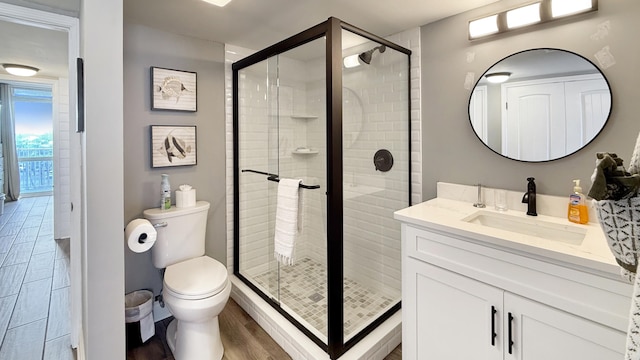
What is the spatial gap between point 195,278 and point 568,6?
101 inches

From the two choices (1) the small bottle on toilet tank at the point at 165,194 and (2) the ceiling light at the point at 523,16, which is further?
(1) the small bottle on toilet tank at the point at 165,194

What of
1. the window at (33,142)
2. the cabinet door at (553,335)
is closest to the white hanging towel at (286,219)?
the cabinet door at (553,335)

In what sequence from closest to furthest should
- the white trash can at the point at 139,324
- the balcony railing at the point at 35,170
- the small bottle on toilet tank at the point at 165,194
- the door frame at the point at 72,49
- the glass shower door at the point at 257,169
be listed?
the door frame at the point at 72,49, the white trash can at the point at 139,324, the small bottle on toilet tank at the point at 165,194, the glass shower door at the point at 257,169, the balcony railing at the point at 35,170

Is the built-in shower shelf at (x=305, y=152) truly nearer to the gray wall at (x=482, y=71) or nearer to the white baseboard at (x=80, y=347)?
the gray wall at (x=482, y=71)

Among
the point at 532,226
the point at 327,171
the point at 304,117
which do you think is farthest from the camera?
the point at 304,117

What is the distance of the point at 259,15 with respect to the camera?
193cm

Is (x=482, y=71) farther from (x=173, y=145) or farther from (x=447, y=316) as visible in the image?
(x=173, y=145)

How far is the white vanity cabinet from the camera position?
1003mm

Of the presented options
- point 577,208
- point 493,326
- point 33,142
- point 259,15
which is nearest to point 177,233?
point 259,15

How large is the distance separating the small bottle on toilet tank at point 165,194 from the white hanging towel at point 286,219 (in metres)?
0.82

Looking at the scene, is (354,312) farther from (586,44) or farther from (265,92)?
(586,44)

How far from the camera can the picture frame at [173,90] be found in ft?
7.00

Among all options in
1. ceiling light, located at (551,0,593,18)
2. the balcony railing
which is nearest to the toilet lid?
ceiling light, located at (551,0,593,18)

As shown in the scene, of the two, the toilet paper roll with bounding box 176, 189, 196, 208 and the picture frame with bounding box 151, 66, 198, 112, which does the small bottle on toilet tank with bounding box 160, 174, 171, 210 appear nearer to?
the toilet paper roll with bounding box 176, 189, 196, 208
